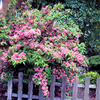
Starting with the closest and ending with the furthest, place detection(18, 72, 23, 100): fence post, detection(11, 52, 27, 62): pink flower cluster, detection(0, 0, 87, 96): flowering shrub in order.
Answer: detection(11, 52, 27, 62): pink flower cluster
detection(0, 0, 87, 96): flowering shrub
detection(18, 72, 23, 100): fence post

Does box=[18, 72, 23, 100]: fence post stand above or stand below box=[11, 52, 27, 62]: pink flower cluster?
below

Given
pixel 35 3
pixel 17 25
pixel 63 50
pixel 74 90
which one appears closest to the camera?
pixel 63 50

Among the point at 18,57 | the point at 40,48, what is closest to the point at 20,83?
the point at 18,57

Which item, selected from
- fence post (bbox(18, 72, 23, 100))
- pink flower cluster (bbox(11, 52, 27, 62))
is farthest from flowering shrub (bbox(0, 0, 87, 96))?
fence post (bbox(18, 72, 23, 100))

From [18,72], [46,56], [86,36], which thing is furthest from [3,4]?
[86,36]

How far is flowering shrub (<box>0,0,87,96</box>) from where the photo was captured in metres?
2.70

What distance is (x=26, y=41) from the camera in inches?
115

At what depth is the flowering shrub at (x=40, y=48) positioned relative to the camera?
270cm

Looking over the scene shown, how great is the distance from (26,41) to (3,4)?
2783mm

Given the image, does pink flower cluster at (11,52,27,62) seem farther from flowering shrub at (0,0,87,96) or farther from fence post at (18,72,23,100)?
fence post at (18,72,23,100)

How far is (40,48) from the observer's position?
9.00ft

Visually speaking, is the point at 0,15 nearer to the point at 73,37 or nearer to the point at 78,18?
the point at 73,37

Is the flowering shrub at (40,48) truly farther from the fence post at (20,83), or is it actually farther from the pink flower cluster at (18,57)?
the fence post at (20,83)

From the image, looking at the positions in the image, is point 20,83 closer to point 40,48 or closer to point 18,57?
point 18,57
